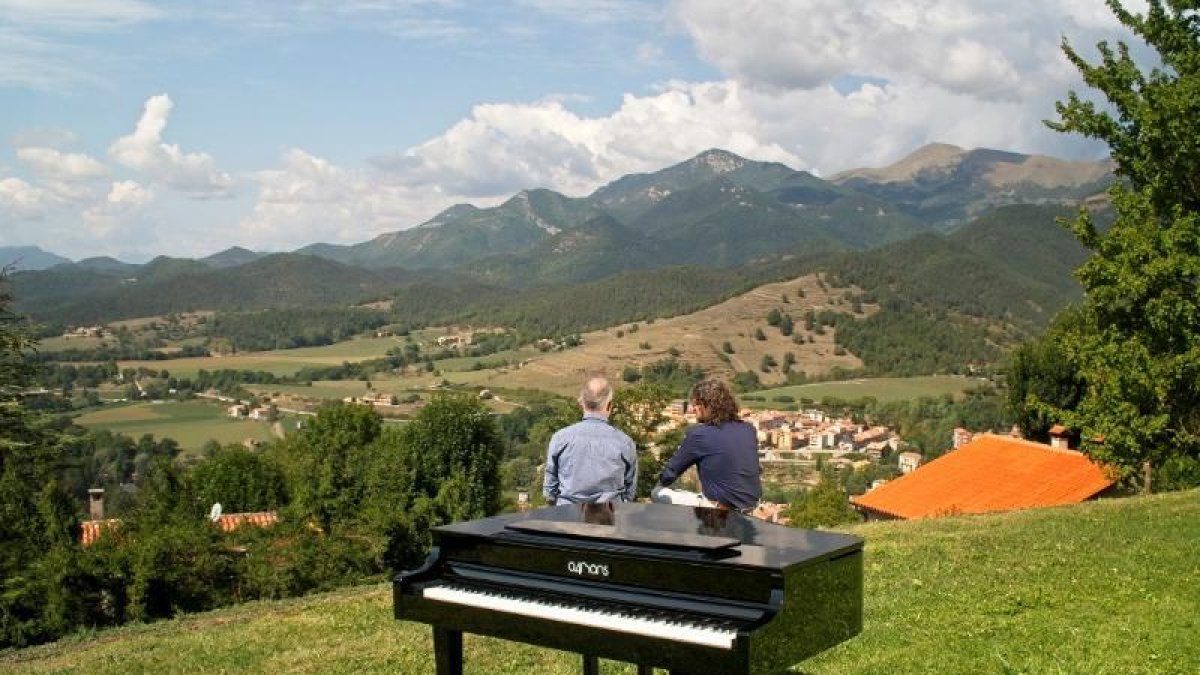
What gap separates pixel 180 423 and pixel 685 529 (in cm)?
11911

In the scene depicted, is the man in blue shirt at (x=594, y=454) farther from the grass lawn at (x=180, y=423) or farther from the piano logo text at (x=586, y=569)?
the grass lawn at (x=180, y=423)

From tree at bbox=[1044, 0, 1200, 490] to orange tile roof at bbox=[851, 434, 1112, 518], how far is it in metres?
12.8

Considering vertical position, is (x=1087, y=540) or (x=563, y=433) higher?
(x=563, y=433)

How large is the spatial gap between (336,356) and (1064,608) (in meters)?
182

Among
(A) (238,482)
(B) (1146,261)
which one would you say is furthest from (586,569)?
(A) (238,482)

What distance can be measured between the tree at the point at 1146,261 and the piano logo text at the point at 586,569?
14.2 metres

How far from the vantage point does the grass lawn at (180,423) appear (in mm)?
103312

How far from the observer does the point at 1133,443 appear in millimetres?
17656

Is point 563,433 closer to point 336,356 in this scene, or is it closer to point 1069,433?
point 1069,433

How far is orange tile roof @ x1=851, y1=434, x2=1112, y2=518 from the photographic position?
3178 cm

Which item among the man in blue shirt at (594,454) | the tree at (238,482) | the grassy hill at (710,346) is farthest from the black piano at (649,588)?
the grassy hill at (710,346)

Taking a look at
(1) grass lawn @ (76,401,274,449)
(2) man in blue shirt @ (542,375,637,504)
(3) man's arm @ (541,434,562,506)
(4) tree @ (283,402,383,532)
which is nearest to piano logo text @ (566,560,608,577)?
(2) man in blue shirt @ (542,375,637,504)

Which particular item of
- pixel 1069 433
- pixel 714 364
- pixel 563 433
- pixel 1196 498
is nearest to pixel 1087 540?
pixel 1196 498

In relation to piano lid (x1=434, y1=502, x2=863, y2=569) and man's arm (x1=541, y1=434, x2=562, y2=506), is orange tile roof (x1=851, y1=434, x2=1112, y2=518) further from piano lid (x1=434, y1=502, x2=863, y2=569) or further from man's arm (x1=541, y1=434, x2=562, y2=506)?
piano lid (x1=434, y1=502, x2=863, y2=569)
